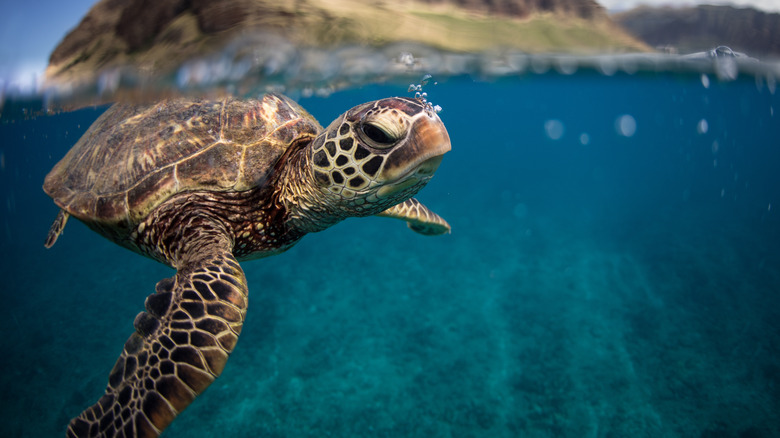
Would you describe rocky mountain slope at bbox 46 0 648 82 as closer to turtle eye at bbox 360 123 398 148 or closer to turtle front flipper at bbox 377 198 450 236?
turtle eye at bbox 360 123 398 148

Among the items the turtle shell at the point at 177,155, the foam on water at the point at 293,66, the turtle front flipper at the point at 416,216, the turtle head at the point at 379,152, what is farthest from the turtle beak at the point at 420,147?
the foam on water at the point at 293,66

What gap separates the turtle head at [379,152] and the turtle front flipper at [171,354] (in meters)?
0.94

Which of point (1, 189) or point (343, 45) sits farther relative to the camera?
point (1, 189)

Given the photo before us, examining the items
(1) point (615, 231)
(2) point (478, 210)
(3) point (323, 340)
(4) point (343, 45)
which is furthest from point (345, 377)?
(1) point (615, 231)

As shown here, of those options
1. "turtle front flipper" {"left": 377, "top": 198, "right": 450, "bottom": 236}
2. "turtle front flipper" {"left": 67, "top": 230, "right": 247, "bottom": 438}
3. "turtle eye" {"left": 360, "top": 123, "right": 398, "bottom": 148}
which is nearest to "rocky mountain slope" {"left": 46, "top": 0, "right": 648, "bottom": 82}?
"turtle eye" {"left": 360, "top": 123, "right": 398, "bottom": 148}

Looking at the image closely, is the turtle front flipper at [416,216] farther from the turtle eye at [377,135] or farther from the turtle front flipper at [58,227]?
the turtle front flipper at [58,227]

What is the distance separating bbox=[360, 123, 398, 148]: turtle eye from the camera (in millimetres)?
2094

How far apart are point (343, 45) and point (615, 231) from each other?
38.4 feet

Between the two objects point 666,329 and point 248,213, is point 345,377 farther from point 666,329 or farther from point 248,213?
point 666,329

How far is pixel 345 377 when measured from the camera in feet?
19.3

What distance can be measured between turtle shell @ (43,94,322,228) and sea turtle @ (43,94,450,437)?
0.04ft

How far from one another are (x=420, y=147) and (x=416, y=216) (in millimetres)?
2248

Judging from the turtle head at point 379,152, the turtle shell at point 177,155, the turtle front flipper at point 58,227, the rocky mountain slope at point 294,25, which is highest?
the rocky mountain slope at point 294,25

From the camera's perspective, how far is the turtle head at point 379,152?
2.05 metres
